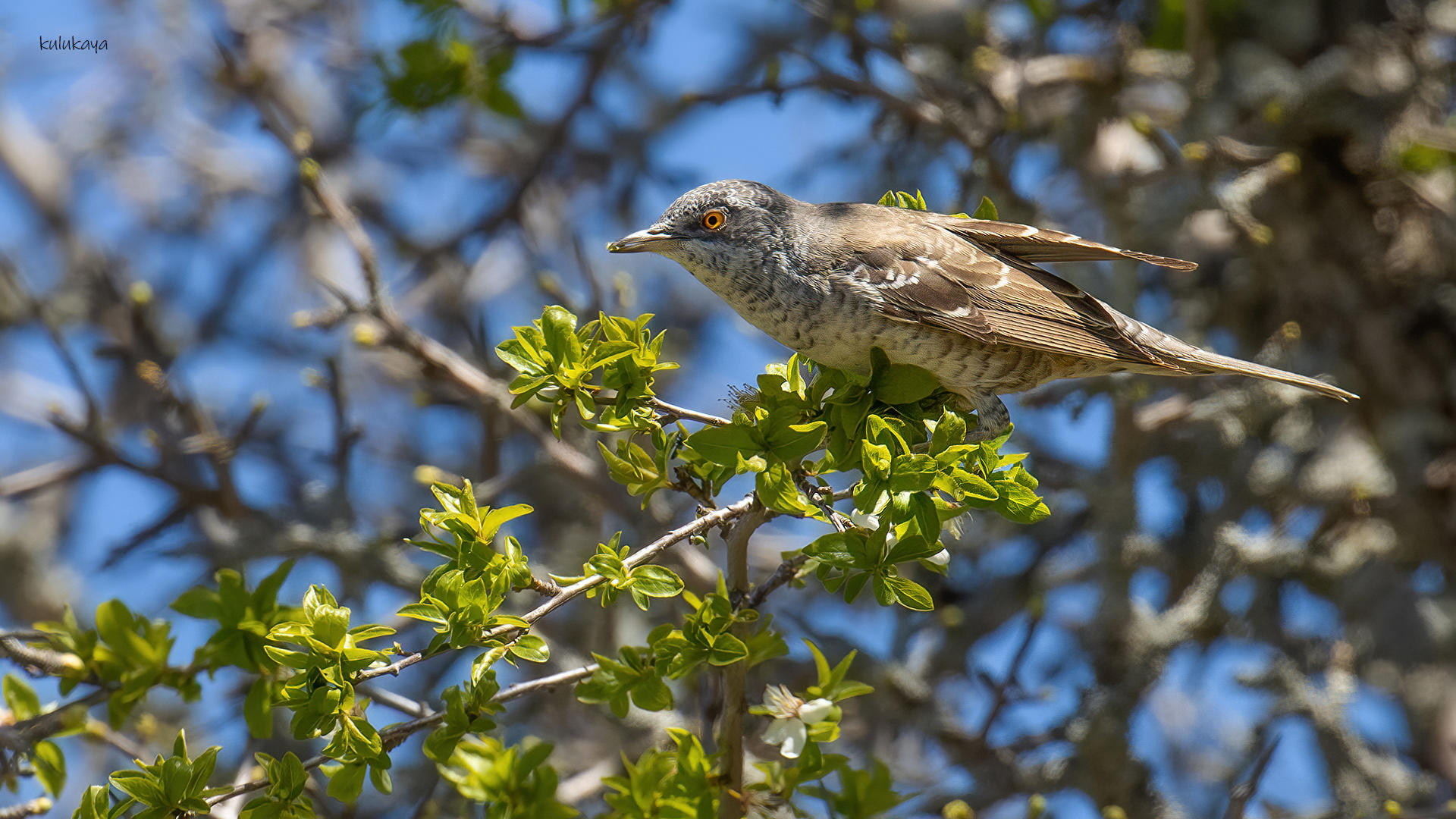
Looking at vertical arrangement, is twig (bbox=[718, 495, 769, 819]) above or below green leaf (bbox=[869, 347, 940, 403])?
below

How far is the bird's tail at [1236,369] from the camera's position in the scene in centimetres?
290

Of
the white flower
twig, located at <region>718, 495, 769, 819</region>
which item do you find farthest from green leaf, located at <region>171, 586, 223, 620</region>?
the white flower

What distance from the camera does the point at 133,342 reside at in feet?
13.6

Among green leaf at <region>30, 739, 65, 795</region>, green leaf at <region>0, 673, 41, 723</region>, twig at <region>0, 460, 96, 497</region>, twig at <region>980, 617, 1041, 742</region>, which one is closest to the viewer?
green leaf at <region>30, 739, 65, 795</region>

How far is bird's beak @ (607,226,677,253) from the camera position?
2787mm

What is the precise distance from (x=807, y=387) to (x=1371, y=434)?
138 inches

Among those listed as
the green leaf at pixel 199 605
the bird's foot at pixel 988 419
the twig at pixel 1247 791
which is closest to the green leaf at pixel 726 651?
the bird's foot at pixel 988 419

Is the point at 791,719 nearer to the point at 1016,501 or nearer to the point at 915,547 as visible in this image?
the point at 915,547

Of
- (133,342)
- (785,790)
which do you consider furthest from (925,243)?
(133,342)

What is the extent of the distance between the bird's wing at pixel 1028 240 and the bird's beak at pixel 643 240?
798 mm

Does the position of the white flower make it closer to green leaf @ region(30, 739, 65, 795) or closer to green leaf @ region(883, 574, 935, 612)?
green leaf @ region(883, 574, 935, 612)

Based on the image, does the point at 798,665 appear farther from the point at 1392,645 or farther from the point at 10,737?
the point at 10,737

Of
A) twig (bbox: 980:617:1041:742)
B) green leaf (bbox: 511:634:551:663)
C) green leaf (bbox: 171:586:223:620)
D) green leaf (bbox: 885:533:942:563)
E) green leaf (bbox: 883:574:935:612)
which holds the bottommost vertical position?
twig (bbox: 980:617:1041:742)

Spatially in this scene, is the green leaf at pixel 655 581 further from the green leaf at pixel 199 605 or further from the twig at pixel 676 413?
the green leaf at pixel 199 605
